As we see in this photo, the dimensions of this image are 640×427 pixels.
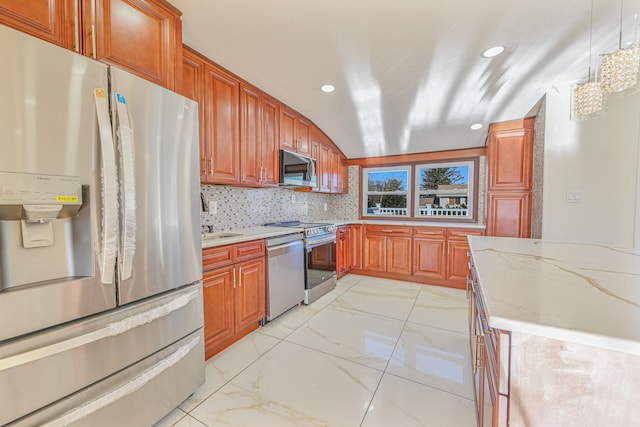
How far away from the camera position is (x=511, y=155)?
3.34 m

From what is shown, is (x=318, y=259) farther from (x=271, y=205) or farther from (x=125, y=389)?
(x=125, y=389)

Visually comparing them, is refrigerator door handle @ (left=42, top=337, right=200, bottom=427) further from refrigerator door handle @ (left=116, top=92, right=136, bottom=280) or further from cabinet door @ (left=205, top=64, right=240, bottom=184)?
cabinet door @ (left=205, top=64, right=240, bottom=184)

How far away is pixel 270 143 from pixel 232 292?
62.7 inches

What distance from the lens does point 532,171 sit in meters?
3.24

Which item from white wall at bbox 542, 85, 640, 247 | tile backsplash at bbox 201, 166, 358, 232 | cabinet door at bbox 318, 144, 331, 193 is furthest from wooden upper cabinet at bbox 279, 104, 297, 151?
white wall at bbox 542, 85, 640, 247

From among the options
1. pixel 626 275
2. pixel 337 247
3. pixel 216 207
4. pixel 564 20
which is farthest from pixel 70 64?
pixel 337 247

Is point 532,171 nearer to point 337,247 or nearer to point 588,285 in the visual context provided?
point 337,247

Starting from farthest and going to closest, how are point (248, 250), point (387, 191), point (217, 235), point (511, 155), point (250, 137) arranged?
point (387, 191) → point (511, 155) → point (250, 137) → point (217, 235) → point (248, 250)

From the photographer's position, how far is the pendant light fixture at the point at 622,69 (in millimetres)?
1357

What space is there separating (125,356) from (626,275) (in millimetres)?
2163

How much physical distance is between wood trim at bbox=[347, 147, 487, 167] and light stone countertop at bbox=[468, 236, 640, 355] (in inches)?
106

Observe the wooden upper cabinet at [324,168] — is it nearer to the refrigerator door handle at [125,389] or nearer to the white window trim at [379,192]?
the white window trim at [379,192]

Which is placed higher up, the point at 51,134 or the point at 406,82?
the point at 406,82

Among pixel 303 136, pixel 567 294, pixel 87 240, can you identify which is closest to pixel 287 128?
pixel 303 136
